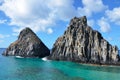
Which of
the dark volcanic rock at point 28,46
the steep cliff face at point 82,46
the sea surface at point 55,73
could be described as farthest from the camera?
the dark volcanic rock at point 28,46

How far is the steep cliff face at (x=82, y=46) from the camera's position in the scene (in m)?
136

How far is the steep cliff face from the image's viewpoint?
135875 millimetres

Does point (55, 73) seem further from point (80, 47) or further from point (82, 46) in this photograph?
point (80, 47)

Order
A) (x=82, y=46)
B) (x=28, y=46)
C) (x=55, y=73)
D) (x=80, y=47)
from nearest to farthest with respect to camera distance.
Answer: (x=55, y=73) → (x=82, y=46) → (x=80, y=47) → (x=28, y=46)

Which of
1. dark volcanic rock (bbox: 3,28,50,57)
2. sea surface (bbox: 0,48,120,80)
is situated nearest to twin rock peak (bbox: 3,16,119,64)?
dark volcanic rock (bbox: 3,28,50,57)

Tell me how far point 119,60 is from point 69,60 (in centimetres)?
2787

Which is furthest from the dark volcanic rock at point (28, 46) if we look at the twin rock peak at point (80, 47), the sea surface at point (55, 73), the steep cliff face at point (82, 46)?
the sea surface at point (55, 73)

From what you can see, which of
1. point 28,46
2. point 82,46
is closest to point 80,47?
point 82,46

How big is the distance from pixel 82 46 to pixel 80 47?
1293 millimetres

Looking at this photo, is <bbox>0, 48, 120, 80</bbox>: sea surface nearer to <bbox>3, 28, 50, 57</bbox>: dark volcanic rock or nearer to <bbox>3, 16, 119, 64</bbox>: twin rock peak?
<bbox>3, 16, 119, 64</bbox>: twin rock peak

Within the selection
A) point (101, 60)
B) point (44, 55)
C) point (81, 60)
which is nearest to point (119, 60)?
point (101, 60)

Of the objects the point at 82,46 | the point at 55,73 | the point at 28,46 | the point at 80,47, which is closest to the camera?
the point at 55,73

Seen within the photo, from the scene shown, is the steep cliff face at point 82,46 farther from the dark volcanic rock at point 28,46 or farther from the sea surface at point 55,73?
the sea surface at point 55,73

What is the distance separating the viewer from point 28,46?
178 meters
